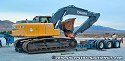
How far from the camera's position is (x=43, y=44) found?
26.9m

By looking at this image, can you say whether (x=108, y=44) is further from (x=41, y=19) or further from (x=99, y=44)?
(x=41, y=19)

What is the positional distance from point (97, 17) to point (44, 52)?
7.74 meters

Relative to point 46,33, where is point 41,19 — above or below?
above

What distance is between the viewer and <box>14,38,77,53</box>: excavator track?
1039 inches

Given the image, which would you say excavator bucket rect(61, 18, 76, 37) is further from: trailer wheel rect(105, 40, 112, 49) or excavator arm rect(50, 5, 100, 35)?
trailer wheel rect(105, 40, 112, 49)

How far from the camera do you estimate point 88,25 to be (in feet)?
105

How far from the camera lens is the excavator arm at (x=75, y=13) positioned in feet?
95.7

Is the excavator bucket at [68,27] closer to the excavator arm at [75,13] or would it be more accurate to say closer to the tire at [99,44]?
the excavator arm at [75,13]

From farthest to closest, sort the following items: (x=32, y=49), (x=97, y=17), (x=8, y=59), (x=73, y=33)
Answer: (x=97, y=17), (x=73, y=33), (x=32, y=49), (x=8, y=59)

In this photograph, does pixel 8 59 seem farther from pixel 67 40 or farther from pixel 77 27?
pixel 77 27

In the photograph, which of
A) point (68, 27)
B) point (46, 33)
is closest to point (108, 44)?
point (68, 27)

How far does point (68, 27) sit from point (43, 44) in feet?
12.0

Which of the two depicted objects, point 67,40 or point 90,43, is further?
point 90,43

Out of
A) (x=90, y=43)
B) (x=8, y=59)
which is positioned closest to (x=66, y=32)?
(x=90, y=43)
